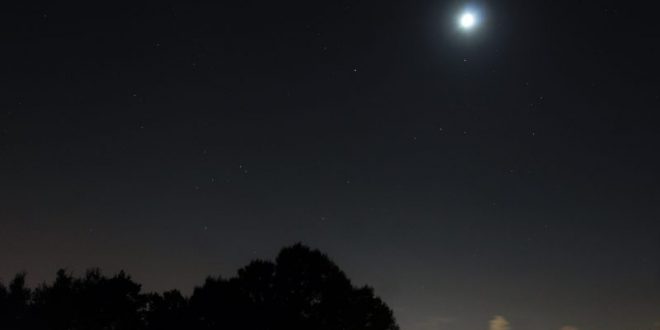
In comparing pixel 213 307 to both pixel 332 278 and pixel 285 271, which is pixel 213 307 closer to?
pixel 285 271

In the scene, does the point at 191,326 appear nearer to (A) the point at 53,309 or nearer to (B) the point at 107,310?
(B) the point at 107,310

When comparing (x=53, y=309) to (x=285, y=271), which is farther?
(x=53, y=309)

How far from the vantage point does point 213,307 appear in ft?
144

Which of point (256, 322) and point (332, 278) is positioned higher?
point (332, 278)

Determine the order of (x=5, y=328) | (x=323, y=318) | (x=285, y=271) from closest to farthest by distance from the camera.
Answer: (x=323, y=318) < (x=285, y=271) < (x=5, y=328)

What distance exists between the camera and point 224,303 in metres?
43.2

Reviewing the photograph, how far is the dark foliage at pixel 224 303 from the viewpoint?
4075 cm

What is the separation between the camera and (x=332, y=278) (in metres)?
42.0

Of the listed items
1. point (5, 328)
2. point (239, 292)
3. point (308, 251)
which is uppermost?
point (308, 251)

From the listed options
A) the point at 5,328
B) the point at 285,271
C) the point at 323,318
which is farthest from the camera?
the point at 5,328

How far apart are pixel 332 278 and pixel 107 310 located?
24119mm

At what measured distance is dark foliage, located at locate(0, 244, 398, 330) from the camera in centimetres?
4075

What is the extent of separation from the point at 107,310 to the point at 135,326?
3259 millimetres

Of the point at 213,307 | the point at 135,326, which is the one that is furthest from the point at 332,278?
the point at 135,326
